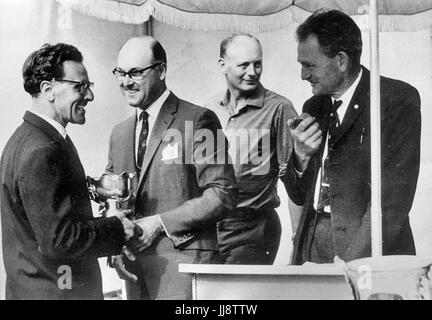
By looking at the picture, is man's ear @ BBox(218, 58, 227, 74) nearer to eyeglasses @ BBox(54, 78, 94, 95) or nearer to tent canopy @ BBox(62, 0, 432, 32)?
tent canopy @ BBox(62, 0, 432, 32)

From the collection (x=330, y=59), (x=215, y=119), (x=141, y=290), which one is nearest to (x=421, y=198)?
(x=330, y=59)

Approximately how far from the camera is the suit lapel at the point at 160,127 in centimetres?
370

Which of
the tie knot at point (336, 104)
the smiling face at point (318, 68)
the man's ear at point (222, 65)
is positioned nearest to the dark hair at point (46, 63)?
the man's ear at point (222, 65)

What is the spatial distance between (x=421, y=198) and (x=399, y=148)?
0.28 metres

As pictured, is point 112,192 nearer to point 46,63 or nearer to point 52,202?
point 52,202

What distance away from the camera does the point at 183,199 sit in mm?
3684

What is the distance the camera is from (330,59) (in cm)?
373

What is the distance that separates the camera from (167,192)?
3.69m

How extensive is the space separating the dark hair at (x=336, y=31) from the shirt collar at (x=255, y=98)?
0.39 metres

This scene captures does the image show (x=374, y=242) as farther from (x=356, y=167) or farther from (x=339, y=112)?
(x=339, y=112)
